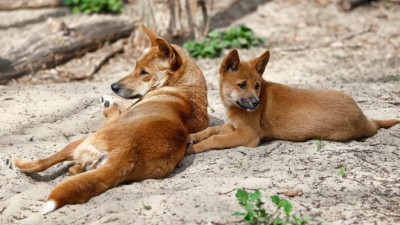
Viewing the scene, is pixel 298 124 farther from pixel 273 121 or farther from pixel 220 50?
pixel 220 50

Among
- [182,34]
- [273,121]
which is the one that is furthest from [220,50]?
[273,121]

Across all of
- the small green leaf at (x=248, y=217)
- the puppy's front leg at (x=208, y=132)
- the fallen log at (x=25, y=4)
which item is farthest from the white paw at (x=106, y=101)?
the fallen log at (x=25, y=4)

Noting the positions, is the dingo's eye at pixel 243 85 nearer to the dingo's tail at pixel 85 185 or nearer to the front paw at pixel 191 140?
the front paw at pixel 191 140

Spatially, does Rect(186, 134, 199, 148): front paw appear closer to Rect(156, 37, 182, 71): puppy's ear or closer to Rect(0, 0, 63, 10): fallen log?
Rect(156, 37, 182, 71): puppy's ear

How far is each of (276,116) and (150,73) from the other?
138 centimetres

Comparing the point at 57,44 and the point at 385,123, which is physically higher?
the point at 385,123

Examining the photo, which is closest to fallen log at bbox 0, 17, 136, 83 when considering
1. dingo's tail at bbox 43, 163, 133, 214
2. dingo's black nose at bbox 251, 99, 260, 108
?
dingo's black nose at bbox 251, 99, 260, 108

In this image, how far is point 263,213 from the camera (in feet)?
15.9

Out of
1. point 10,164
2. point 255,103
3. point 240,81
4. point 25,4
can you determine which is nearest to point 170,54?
point 240,81

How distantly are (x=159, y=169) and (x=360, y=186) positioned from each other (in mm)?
1712

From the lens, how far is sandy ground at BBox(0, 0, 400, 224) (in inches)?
201

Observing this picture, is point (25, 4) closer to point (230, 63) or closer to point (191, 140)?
point (230, 63)

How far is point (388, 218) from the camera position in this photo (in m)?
5.09

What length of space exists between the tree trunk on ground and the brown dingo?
4.20 m
